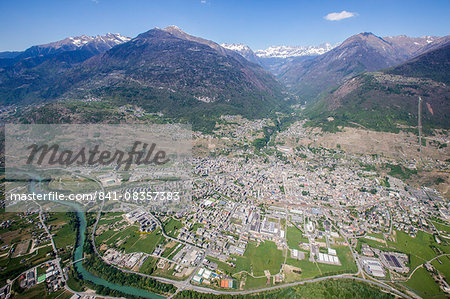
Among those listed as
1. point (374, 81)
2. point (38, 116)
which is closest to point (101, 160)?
point (38, 116)

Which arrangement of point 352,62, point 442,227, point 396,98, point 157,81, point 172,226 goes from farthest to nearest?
point 352,62 → point 157,81 → point 396,98 → point 172,226 → point 442,227

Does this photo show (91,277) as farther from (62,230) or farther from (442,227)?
(442,227)

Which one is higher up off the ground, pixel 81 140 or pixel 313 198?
pixel 81 140

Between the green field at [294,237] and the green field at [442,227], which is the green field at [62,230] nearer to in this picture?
the green field at [294,237]

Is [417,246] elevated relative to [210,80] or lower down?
lower down

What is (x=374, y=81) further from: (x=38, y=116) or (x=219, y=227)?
(x=38, y=116)

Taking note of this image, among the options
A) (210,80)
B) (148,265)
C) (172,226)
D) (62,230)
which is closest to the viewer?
(148,265)

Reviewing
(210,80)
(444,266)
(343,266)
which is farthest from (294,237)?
(210,80)

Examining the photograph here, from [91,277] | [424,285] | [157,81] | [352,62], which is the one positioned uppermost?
[352,62]
